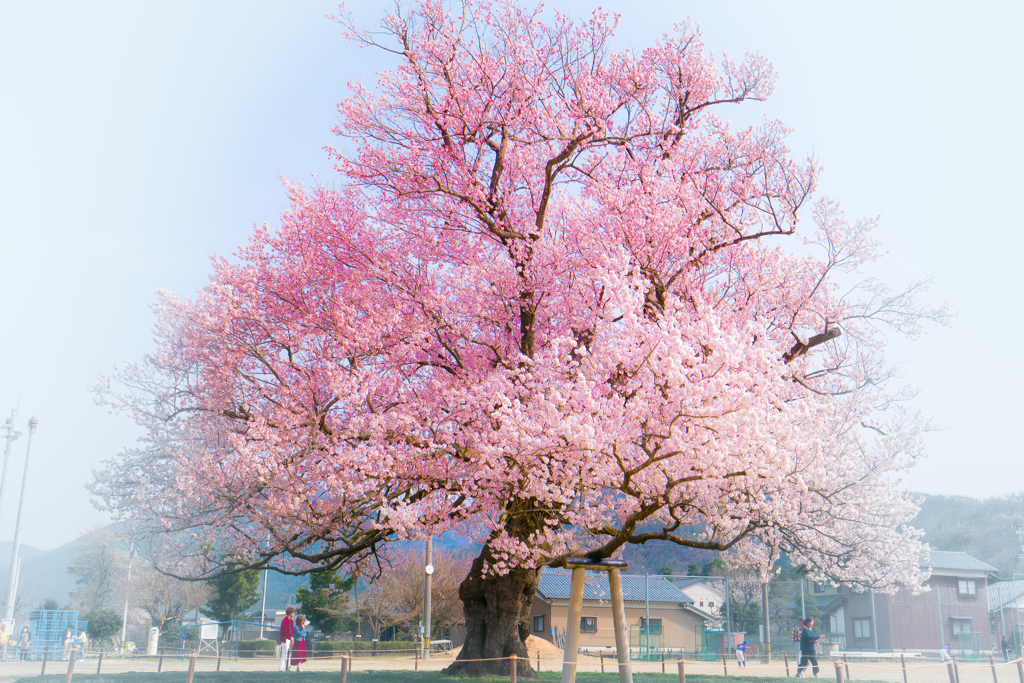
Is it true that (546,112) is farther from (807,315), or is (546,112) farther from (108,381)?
(108,381)

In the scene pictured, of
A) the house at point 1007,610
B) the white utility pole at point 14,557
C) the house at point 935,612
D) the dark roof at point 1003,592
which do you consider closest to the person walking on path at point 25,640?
the white utility pole at point 14,557

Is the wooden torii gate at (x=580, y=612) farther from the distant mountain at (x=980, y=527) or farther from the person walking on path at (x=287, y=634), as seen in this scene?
the distant mountain at (x=980, y=527)

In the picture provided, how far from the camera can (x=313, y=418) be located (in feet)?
41.3

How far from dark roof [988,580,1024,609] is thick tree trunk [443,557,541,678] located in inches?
1762

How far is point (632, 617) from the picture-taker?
1671 inches

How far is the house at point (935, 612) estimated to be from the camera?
140ft

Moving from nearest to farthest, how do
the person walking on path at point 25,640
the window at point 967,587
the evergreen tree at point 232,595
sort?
the person walking on path at point 25,640 < the evergreen tree at point 232,595 < the window at point 967,587

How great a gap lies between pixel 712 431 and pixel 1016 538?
81.5m

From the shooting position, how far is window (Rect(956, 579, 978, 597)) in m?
43.6

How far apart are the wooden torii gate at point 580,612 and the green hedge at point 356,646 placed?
2328 centimetres

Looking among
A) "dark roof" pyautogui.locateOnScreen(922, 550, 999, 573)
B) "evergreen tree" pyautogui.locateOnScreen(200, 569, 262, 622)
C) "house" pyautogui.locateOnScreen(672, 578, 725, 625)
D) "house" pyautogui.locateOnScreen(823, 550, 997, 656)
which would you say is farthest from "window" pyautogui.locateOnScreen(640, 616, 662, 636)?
"evergreen tree" pyautogui.locateOnScreen(200, 569, 262, 622)

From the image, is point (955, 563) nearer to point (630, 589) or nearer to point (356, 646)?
point (630, 589)

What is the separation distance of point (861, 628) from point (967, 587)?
22.5 feet

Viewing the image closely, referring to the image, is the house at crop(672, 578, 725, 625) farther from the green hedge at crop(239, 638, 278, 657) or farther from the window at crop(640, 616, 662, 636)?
the green hedge at crop(239, 638, 278, 657)
